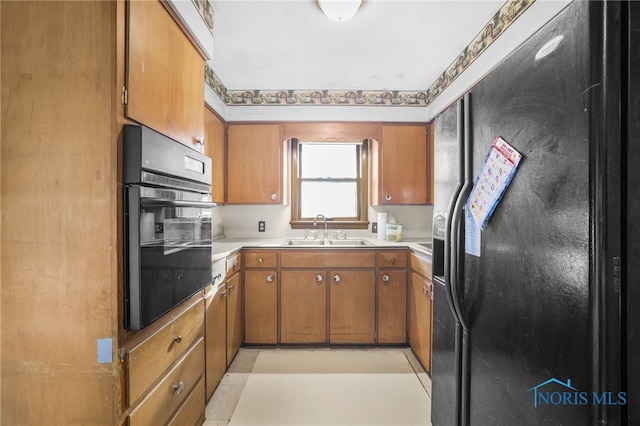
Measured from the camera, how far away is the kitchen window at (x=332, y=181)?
3309 mm

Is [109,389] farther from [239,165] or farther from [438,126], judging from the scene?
[239,165]

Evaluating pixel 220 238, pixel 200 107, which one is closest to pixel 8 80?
pixel 200 107

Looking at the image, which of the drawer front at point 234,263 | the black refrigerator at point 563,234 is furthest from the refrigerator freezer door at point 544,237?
the drawer front at point 234,263

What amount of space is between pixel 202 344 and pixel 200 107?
1270mm

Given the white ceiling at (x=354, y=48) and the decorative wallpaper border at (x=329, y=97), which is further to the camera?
the decorative wallpaper border at (x=329, y=97)

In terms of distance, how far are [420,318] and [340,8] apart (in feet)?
7.24

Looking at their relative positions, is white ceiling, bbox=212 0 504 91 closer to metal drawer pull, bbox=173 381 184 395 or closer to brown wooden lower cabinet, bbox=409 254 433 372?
brown wooden lower cabinet, bbox=409 254 433 372

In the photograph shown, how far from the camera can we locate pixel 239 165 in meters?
2.96

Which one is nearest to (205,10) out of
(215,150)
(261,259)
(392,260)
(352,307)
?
(215,150)

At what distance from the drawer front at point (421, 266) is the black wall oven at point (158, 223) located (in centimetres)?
157

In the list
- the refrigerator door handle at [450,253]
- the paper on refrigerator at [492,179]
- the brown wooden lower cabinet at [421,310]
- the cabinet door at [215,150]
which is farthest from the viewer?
the cabinet door at [215,150]

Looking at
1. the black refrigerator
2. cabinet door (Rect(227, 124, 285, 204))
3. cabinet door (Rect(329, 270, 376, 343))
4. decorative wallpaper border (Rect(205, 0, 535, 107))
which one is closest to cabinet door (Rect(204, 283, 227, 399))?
cabinet door (Rect(329, 270, 376, 343))

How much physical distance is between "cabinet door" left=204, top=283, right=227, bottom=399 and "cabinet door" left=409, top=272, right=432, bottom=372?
1480 millimetres

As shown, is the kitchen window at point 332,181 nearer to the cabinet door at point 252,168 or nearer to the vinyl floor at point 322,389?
the cabinet door at point 252,168
